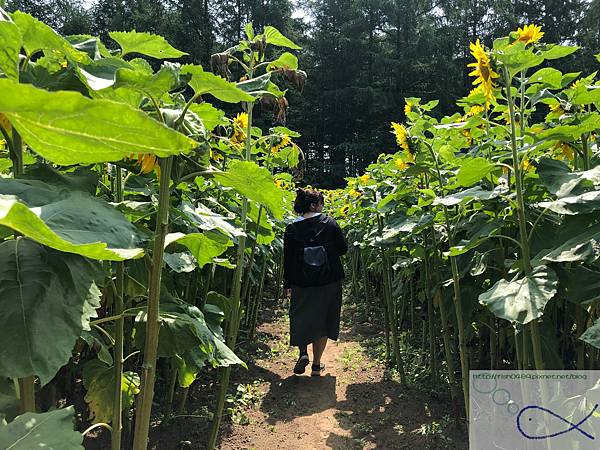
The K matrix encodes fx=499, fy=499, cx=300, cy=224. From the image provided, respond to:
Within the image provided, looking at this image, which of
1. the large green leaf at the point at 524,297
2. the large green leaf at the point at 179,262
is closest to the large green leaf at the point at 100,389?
the large green leaf at the point at 179,262

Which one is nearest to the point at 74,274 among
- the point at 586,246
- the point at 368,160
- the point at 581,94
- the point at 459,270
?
the point at 586,246

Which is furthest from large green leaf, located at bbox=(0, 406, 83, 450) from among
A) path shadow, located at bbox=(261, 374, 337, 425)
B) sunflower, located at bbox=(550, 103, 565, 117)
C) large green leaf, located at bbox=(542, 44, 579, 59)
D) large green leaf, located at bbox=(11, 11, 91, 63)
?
path shadow, located at bbox=(261, 374, 337, 425)

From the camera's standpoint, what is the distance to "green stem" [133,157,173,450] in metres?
1.15

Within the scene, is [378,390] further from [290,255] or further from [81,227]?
[81,227]

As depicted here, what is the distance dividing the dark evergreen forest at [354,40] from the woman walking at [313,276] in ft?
76.6

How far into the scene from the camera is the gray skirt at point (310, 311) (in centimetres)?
452

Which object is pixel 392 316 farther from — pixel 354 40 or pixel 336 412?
pixel 354 40

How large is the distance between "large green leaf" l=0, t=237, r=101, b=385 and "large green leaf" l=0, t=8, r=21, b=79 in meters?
0.30

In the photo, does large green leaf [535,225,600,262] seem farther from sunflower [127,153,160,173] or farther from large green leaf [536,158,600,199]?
sunflower [127,153,160,173]

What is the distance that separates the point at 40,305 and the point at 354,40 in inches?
1502

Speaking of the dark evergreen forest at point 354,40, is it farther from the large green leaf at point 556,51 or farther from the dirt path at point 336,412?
the large green leaf at point 556,51

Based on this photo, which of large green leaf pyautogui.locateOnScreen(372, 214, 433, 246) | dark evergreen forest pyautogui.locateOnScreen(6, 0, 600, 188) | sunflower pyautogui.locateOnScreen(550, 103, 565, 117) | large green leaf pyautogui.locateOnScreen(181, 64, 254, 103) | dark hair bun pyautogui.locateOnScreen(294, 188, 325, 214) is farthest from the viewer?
dark evergreen forest pyautogui.locateOnScreen(6, 0, 600, 188)

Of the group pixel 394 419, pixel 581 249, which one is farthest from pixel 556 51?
pixel 394 419

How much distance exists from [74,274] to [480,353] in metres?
2.96
